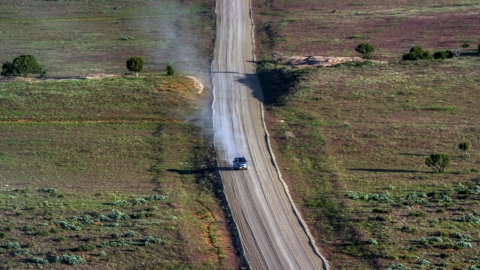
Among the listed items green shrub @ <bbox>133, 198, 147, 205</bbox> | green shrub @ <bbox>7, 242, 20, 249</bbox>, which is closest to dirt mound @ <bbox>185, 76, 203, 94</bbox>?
green shrub @ <bbox>133, 198, 147, 205</bbox>

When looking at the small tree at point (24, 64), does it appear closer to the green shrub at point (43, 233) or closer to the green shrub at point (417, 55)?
the green shrub at point (43, 233)

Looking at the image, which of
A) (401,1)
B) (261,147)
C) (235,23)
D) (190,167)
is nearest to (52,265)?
(190,167)

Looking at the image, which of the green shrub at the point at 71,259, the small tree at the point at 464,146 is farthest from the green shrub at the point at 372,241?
the small tree at the point at 464,146

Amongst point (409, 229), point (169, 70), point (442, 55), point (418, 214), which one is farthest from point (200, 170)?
point (442, 55)

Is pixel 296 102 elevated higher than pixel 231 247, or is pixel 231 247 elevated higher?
pixel 296 102

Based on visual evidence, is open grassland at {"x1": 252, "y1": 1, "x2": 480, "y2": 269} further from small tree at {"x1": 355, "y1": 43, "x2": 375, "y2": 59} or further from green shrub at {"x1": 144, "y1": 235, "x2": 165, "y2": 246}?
green shrub at {"x1": 144, "y1": 235, "x2": 165, "y2": 246}

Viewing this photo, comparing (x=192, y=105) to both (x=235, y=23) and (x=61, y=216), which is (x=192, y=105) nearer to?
(x=61, y=216)
